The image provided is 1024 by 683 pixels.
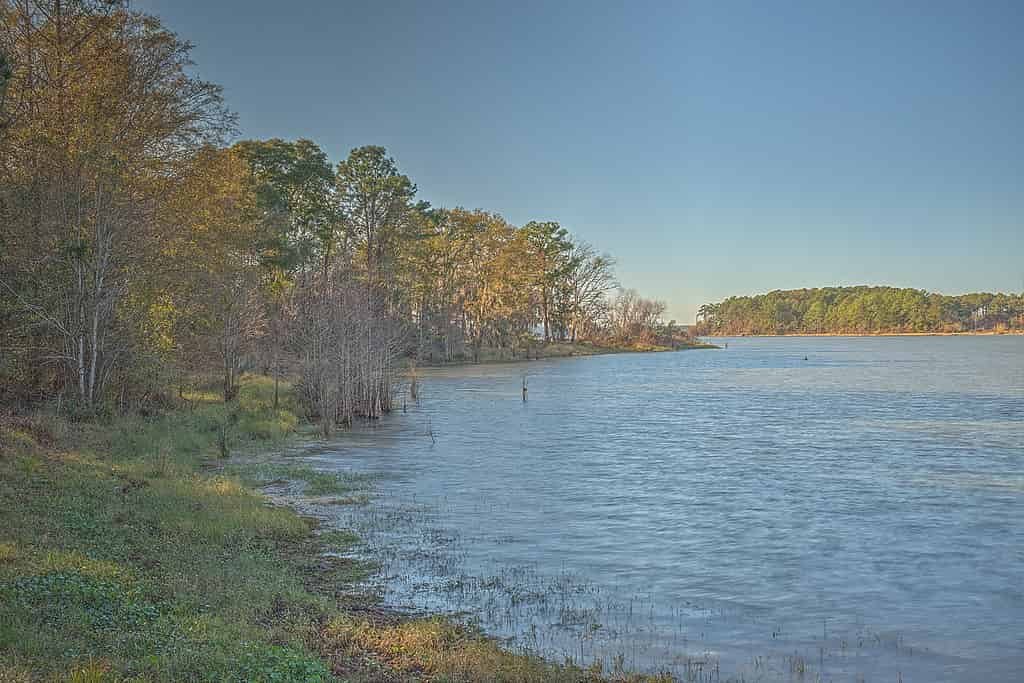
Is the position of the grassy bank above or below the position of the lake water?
above

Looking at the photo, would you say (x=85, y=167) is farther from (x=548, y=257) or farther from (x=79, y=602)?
(x=548, y=257)

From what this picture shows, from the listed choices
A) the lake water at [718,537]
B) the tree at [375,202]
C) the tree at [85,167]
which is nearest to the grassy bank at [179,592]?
the lake water at [718,537]

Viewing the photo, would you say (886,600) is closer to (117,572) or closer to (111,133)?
(117,572)

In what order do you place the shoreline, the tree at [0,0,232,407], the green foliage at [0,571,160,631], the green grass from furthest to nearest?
the shoreline < the tree at [0,0,232,407] < the green foliage at [0,571,160,631] < the green grass

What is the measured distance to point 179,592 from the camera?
916 cm

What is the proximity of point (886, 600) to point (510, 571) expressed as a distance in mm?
5755

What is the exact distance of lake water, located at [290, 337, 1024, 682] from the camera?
Result: 10.0 meters

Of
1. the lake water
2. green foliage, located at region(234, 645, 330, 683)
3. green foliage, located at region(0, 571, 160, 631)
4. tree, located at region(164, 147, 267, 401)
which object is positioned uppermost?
tree, located at region(164, 147, 267, 401)

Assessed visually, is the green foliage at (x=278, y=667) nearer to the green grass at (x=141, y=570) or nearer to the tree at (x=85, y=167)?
the green grass at (x=141, y=570)

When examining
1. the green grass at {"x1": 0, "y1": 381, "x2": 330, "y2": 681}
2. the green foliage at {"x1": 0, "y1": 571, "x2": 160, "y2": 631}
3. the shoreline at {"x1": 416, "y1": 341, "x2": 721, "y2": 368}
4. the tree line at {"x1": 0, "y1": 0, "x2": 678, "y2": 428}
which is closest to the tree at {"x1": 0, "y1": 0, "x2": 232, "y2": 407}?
the tree line at {"x1": 0, "y1": 0, "x2": 678, "y2": 428}

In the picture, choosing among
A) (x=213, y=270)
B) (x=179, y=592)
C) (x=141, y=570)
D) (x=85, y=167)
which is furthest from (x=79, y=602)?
(x=213, y=270)

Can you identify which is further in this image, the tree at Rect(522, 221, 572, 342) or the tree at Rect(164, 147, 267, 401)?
the tree at Rect(522, 221, 572, 342)

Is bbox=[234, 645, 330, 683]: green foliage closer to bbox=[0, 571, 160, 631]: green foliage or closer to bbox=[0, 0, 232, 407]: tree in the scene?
bbox=[0, 571, 160, 631]: green foliage

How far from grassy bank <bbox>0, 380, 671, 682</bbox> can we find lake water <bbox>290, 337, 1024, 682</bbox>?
1.29 meters
